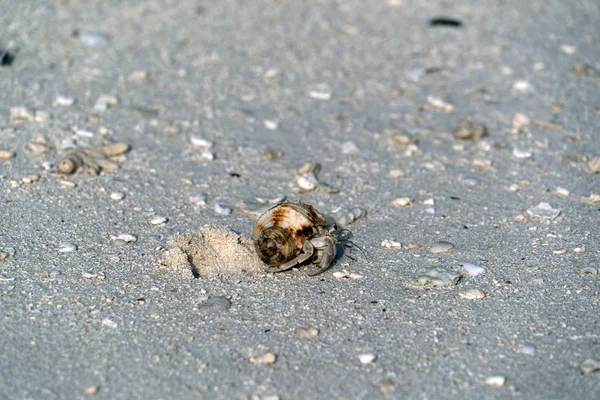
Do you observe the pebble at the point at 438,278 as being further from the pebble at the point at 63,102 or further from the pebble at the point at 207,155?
the pebble at the point at 63,102

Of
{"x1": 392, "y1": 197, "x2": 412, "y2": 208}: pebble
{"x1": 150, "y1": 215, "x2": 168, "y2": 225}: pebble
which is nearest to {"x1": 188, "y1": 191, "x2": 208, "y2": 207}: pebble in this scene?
{"x1": 150, "y1": 215, "x2": 168, "y2": 225}: pebble

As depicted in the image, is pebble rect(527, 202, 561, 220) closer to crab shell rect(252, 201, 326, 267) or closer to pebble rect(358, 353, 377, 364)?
crab shell rect(252, 201, 326, 267)

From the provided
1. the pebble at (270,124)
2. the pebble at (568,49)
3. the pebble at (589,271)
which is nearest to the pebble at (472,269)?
the pebble at (589,271)

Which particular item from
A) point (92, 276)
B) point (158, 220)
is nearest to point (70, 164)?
point (158, 220)

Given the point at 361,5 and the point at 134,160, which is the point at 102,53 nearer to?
the point at 134,160

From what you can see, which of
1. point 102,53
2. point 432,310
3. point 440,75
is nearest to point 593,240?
point 432,310

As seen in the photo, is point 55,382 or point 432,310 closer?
point 55,382

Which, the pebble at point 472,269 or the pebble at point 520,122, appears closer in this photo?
the pebble at point 472,269

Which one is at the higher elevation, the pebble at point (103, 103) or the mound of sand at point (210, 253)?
the mound of sand at point (210, 253)
